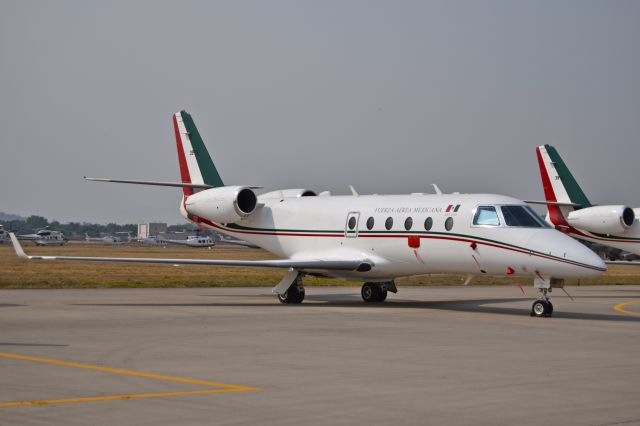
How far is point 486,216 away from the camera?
22625mm

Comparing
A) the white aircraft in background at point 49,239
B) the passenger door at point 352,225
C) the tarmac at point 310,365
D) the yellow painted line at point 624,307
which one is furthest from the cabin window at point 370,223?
the white aircraft in background at point 49,239

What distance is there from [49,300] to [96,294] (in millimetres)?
3196

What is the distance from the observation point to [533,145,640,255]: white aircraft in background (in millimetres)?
35812

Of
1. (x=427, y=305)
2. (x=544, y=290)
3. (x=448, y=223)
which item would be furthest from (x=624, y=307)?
(x=448, y=223)

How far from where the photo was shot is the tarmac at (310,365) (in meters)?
8.98

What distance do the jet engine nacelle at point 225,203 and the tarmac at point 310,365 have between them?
14.7ft

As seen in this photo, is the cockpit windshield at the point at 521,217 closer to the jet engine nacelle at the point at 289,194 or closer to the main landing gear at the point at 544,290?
the main landing gear at the point at 544,290

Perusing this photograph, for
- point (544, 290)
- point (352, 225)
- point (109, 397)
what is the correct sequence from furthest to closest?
1. point (352, 225)
2. point (544, 290)
3. point (109, 397)

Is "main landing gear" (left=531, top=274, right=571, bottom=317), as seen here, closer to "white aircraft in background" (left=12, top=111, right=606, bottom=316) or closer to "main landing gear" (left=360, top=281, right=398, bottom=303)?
"white aircraft in background" (left=12, top=111, right=606, bottom=316)

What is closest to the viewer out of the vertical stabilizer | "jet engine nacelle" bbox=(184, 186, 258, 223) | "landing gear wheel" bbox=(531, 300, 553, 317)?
"landing gear wheel" bbox=(531, 300, 553, 317)

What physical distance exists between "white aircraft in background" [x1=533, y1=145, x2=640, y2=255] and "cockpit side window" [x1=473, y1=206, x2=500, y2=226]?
44.8ft

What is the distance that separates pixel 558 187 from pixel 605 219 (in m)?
4.29

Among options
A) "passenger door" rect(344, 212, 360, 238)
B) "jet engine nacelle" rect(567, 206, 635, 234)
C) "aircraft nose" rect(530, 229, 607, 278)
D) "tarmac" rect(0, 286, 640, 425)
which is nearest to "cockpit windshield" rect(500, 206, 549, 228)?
"aircraft nose" rect(530, 229, 607, 278)

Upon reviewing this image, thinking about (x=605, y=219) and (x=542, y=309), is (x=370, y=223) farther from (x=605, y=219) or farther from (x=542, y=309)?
(x=605, y=219)
